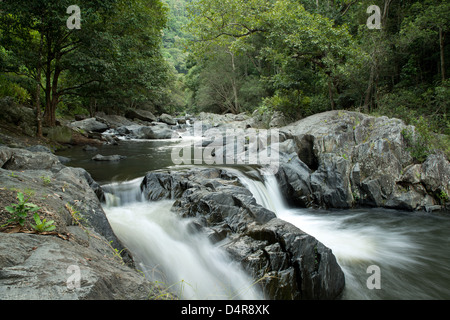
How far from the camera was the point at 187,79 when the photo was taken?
→ 45.2 meters

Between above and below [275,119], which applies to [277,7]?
above

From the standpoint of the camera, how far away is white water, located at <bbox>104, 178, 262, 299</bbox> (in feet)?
12.9

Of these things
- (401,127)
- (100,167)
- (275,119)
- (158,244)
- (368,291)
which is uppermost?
(275,119)

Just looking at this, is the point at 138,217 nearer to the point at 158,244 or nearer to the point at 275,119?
the point at 158,244

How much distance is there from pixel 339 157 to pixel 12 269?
9.17 metres

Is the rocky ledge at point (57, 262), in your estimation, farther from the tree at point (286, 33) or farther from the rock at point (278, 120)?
the rock at point (278, 120)

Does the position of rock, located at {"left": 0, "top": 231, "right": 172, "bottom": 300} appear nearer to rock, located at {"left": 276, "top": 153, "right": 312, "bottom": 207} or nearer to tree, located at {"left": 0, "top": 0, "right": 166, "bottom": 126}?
rock, located at {"left": 276, "top": 153, "right": 312, "bottom": 207}

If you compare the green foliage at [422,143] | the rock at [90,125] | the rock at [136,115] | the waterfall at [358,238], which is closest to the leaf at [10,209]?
the waterfall at [358,238]

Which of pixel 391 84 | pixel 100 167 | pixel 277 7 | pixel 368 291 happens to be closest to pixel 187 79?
pixel 277 7

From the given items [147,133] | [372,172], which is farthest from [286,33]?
[147,133]

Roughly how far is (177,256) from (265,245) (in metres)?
1.62

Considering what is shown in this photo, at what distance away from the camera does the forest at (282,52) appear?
11.1 meters

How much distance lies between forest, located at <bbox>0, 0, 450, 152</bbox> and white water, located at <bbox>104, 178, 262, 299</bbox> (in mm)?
8290

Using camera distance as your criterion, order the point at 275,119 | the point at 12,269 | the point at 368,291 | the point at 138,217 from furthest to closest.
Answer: the point at 275,119
the point at 138,217
the point at 368,291
the point at 12,269
